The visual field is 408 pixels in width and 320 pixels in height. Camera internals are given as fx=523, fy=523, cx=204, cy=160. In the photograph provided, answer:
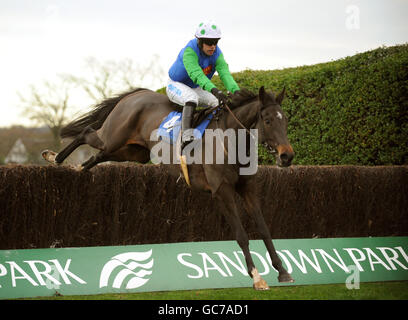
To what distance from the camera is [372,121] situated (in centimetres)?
943

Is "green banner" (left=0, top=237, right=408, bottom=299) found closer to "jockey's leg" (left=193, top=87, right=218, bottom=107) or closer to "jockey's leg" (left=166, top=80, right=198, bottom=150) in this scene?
"jockey's leg" (left=166, top=80, right=198, bottom=150)

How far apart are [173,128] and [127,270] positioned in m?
1.77

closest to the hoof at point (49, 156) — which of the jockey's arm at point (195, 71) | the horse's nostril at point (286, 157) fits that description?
the jockey's arm at point (195, 71)

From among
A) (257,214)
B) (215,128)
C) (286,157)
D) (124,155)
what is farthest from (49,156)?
(286,157)

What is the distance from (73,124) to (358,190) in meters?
4.58

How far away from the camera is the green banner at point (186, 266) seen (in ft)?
19.2

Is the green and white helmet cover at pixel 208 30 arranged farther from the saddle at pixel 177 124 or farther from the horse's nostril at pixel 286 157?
the horse's nostril at pixel 286 157

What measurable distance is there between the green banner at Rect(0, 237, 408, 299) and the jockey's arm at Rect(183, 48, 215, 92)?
81.2 inches

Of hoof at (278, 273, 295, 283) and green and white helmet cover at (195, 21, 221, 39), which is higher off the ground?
green and white helmet cover at (195, 21, 221, 39)

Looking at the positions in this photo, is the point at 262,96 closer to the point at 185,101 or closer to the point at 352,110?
the point at 185,101

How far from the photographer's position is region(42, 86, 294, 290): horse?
531 centimetres

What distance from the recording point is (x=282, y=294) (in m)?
6.24

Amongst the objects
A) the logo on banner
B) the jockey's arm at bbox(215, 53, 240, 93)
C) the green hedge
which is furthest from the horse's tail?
the green hedge

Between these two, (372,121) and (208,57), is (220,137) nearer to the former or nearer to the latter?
(208,57)
